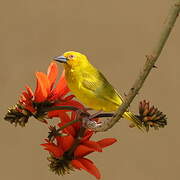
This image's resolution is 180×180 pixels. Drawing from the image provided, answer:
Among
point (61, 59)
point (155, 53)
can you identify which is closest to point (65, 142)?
point (61, 59)

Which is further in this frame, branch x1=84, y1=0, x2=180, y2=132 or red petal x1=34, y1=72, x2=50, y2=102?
red petal x1=34, y1=72, x2=50, y2=102

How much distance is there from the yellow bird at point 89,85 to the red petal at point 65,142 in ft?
0.22

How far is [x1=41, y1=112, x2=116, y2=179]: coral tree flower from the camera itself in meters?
0.52

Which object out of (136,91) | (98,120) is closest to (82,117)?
(98,120)

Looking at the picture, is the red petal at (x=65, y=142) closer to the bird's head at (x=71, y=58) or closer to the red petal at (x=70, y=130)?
the red petal at (x=70, y=130)

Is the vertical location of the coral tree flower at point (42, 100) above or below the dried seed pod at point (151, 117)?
below

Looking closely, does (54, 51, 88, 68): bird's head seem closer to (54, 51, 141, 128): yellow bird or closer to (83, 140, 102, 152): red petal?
(54, 51, 141, 128): yellow bird

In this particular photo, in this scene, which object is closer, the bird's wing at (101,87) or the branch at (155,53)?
the branch at (155,53)

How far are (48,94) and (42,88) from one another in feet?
0.09

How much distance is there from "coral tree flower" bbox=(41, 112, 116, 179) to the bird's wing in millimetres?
55

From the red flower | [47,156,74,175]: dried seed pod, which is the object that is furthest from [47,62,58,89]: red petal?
[47,156,74,175]: dried seed pod

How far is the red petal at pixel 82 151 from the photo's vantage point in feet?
1.71

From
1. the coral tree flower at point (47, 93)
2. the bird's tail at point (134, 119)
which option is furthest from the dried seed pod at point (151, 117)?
the coral tree flower at point (47, 93)

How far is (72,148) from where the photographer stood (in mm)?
540
